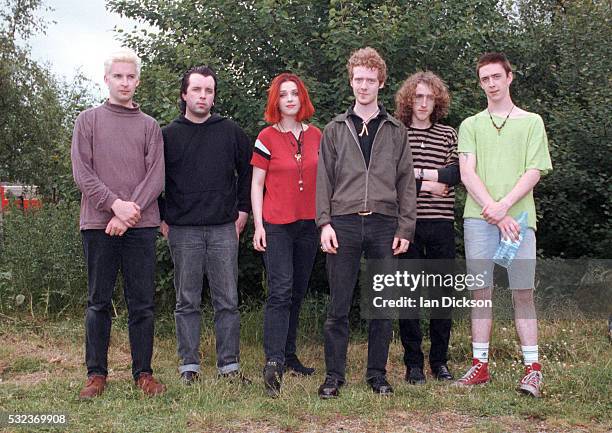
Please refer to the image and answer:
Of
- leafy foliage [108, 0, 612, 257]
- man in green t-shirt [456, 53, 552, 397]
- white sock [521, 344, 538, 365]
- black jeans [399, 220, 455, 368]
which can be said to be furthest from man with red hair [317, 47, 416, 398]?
leafy foliage [108, 0, 612, 257]

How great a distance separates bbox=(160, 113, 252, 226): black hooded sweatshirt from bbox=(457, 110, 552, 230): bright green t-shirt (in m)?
Answer: 1.62

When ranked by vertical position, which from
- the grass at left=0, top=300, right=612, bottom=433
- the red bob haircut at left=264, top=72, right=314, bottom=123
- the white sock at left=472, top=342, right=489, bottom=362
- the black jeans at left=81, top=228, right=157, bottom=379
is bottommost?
the grass at left=0, top=300, right=612, bottom=433

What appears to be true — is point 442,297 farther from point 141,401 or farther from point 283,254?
point 141,401

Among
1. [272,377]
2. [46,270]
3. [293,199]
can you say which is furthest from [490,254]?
[46,270]

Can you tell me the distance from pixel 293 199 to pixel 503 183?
139 cm

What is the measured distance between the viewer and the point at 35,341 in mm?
6801

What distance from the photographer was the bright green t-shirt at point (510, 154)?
15.7 feet

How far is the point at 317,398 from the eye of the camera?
465 centimetres

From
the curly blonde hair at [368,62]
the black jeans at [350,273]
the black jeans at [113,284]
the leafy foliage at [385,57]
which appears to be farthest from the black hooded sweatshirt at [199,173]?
the leafy foliage at [385,57]

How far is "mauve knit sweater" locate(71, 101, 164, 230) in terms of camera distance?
4656 mm

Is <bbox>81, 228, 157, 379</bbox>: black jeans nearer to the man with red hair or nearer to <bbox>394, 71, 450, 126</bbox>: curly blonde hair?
the man with red hair

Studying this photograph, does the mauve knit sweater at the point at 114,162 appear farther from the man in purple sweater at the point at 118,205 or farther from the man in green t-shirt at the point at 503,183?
the man in green t-shirt at the point at 503,183

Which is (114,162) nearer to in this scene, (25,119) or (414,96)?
(414,96)

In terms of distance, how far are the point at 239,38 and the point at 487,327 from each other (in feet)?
11.8
